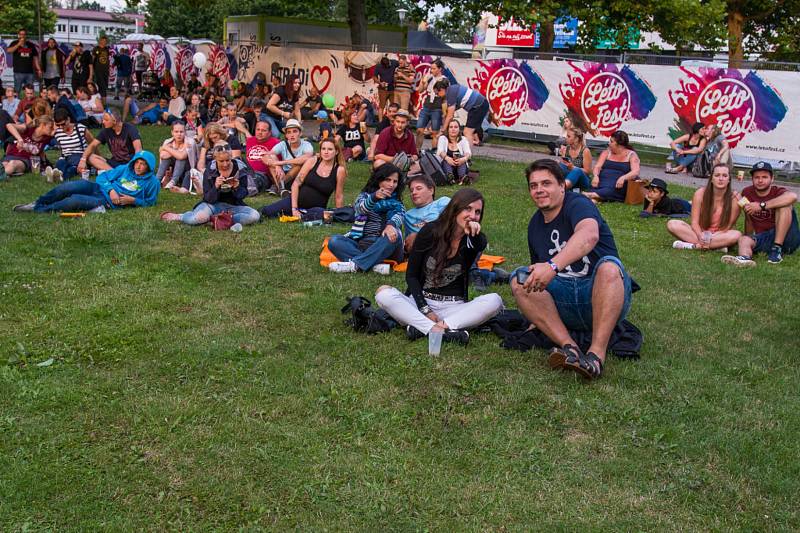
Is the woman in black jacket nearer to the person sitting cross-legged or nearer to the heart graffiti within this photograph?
the person sitting cross-legged

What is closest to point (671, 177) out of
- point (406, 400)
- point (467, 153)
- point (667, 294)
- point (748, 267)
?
point (467, 153)

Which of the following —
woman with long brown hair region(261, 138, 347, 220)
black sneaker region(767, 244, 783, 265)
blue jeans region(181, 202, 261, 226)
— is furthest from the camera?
woman with long brown hair region(261, 138, 347, 220)

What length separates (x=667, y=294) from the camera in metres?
7.73

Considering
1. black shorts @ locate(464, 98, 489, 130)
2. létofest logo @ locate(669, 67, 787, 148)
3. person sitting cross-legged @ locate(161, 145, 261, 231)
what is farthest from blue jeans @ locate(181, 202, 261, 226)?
létofest logo @ locate(669, 67, 787, 148)

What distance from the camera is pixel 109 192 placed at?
35.9 ft

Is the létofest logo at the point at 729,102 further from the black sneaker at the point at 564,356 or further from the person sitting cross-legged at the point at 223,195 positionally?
the black sneaker at the point at 564,356

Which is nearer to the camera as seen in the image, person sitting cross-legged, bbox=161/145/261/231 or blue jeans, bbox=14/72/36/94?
person sitting cross-legged, bbox=161/145/261/231

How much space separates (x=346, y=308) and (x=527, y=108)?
50.1 ft

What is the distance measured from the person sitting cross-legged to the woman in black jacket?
424 centimetres

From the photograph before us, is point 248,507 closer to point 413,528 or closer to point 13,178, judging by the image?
point 413,528

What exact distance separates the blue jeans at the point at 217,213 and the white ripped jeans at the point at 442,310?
434 centimetres

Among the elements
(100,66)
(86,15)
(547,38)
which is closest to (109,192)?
(100,66)

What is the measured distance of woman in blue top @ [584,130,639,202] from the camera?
12945mm

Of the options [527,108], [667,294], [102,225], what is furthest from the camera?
[527,108]
